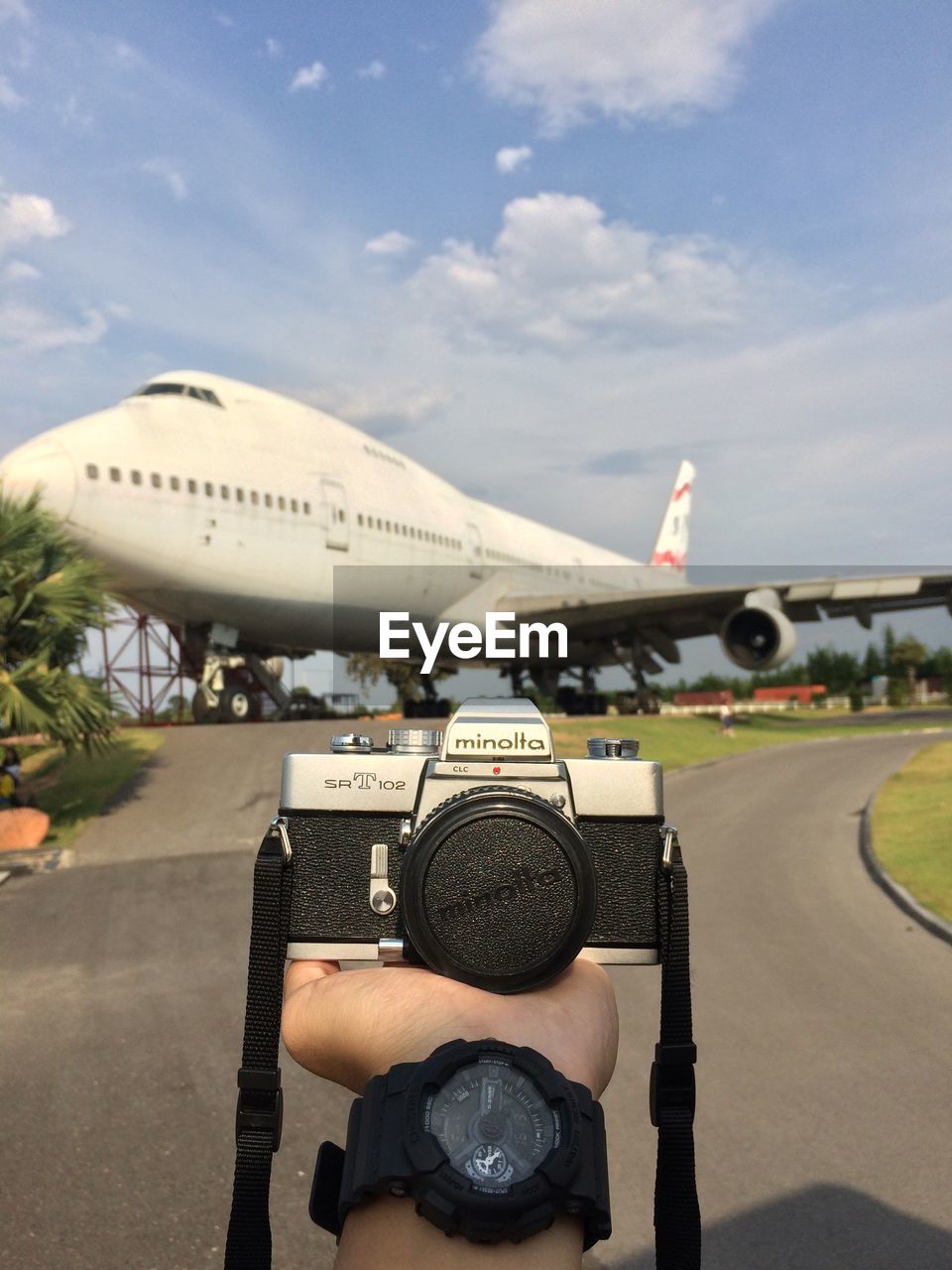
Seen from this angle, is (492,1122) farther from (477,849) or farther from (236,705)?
(236,705)

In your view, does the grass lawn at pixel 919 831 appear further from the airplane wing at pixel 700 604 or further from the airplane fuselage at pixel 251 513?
the airplane fuselage at pixel 251 513

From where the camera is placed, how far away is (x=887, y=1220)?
3475mm

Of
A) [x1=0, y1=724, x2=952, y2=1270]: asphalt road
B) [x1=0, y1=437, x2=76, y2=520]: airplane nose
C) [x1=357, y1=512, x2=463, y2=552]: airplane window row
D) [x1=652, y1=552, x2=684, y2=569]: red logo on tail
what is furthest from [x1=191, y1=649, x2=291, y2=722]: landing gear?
[x1=652, y1=552, x2=684, y2=569]: red logo on tail

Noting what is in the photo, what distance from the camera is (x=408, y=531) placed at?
19.4 m

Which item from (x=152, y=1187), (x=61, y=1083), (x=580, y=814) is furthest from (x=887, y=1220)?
(x=61, y=1083)

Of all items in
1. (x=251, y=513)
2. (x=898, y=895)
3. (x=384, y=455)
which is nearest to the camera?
(x=898, y=895)

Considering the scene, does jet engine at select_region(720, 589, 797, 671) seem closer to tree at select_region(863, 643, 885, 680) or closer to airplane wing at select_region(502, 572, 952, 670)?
airplane wing at select_region(502, 572, 952, 670)

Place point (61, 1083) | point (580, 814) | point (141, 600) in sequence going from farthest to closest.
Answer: point (141, 600)
point (61, 1083)
point (580, 814)

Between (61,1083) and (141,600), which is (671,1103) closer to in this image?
(61,1083)

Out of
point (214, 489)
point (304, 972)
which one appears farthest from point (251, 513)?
point (304, 972)

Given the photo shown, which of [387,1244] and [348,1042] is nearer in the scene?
[387,1244]

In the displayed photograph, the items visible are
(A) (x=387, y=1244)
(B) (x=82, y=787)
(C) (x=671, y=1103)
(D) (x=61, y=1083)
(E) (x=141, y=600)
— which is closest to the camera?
(A) (x=387, y=1244)

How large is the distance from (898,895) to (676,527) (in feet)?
108

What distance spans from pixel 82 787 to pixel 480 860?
46.7ft
